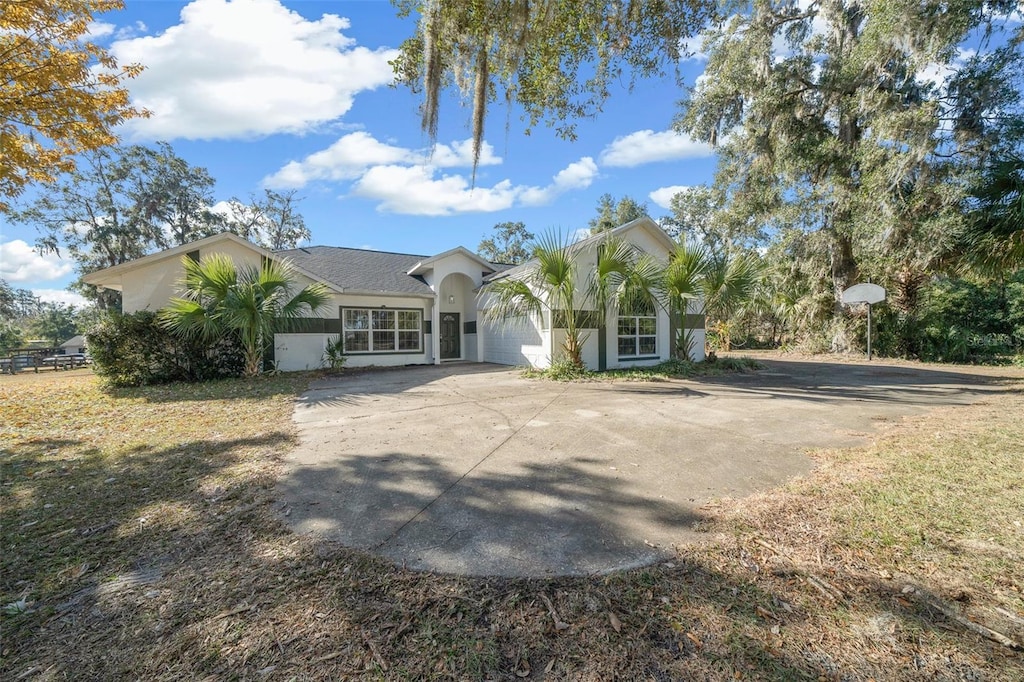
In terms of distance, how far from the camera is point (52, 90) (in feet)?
28.2

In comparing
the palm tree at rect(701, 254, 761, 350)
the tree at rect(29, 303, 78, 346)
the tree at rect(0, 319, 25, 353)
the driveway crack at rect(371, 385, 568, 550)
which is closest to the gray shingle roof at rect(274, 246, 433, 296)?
the palm tree at rect(701, 254, 761, 350)

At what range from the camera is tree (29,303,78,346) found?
45.3m

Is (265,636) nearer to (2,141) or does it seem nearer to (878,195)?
(2,141)

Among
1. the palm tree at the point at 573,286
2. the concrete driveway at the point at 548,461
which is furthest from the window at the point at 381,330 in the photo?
the concrete driveway at the point at 548,461

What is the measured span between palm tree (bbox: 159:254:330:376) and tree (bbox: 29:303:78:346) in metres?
49.4

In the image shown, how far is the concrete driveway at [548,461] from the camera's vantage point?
9.46 ft

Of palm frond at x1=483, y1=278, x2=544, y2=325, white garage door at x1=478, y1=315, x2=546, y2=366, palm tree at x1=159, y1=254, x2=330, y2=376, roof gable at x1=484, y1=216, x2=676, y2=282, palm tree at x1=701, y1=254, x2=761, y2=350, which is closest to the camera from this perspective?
palm tree at x1=159, y1=254, x2=330, y2=376

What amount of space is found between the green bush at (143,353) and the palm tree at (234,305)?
0.31m

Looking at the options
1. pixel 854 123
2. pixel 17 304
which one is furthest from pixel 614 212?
pixel 17 304

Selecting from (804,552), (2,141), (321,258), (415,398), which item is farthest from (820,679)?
(321,258)

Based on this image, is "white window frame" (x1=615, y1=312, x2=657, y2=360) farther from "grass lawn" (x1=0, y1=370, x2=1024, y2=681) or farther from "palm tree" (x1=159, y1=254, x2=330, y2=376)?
"grass lawn" (x1=0, y1=370, x2=1024, y2=681)

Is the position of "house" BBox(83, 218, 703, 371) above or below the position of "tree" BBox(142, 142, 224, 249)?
below

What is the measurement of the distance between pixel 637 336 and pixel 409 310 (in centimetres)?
827

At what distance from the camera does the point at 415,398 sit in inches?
332
